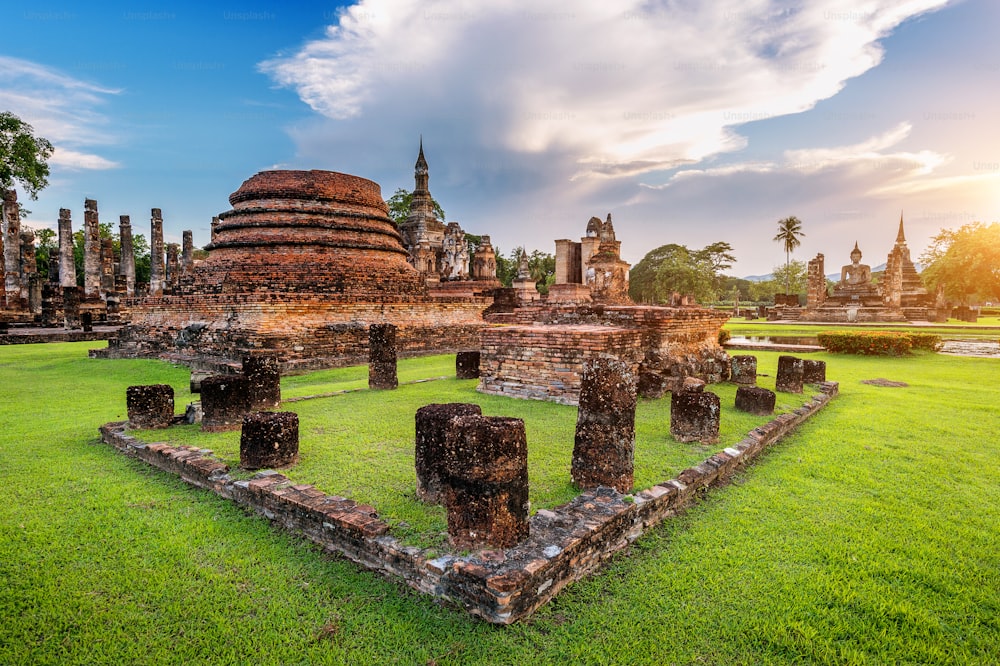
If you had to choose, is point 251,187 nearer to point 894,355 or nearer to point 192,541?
point 192,541

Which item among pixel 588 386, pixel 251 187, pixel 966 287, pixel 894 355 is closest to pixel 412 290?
pixel 251 187

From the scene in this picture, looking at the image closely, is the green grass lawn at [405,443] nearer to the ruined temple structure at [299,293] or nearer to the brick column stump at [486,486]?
the brick column stump at [486,486]

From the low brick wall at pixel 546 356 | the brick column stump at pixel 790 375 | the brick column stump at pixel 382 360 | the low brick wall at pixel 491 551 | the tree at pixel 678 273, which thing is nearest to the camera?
the low brick wall at pixel 491 551

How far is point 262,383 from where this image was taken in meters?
6.65

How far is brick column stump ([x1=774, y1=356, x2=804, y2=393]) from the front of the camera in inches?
322

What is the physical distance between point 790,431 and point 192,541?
20.8ft

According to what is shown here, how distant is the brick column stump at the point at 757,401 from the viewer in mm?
6559

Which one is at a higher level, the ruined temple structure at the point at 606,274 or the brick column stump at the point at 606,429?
the ruined temple structure at the point at 606,274

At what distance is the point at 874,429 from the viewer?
6.18 metres

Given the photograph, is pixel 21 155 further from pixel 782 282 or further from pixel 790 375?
pixel 782 282

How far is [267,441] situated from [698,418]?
4284mm

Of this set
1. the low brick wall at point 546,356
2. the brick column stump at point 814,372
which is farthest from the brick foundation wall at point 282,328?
the brick column stump at point 814,372

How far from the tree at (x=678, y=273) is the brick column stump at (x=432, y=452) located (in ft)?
149

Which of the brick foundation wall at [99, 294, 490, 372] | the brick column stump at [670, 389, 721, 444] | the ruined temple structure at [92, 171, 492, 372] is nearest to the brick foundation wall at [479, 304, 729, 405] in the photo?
the brick foundation wall at [99, 294, 490, 372]
